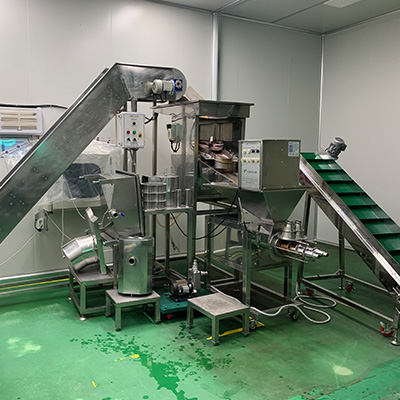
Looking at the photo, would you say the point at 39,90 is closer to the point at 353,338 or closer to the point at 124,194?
the point at 124,194

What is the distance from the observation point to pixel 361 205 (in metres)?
3.79

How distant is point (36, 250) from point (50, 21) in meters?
2.47

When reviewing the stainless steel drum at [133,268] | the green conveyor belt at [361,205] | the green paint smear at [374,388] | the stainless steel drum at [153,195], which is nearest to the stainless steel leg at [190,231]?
the stainless steel drum at [153,195]

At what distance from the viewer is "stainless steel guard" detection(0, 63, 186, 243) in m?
3.03

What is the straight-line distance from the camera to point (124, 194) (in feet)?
11.2

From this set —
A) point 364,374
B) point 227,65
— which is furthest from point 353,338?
point 227,65

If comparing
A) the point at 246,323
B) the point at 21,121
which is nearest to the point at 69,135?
the point at 21,121

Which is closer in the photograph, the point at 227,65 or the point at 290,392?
the point at 290,392

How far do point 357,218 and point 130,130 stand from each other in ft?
7.10

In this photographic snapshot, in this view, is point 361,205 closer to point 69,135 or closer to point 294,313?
point 294,313

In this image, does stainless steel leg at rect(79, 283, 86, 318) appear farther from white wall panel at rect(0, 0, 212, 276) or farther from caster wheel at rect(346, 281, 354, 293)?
caster wheel at rect(346, 281, 354, 293)

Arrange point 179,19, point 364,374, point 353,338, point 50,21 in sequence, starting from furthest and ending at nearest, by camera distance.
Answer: point 179,19 → point 50,21 → point 353,338 → point 364,374

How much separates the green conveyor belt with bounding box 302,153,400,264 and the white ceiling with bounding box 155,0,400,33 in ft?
7.21

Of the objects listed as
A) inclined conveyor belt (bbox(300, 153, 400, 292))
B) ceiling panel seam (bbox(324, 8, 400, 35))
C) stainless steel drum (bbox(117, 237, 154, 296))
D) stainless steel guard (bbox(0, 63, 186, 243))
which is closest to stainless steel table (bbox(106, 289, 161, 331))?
stainless steel drum (bbox(117, 237, 154, 296))
